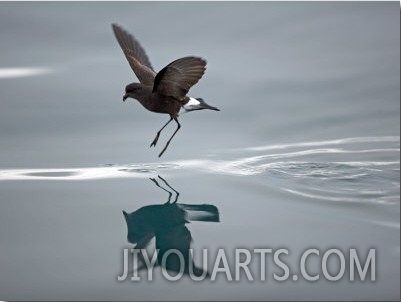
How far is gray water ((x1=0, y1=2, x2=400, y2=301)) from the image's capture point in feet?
14.8

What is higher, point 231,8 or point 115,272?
point 231,8

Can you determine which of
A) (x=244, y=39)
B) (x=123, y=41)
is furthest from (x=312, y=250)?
(x=244, y=39)

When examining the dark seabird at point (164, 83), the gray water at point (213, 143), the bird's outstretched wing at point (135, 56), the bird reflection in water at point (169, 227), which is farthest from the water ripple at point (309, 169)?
the bird's outstretched wing at point (135, 56)

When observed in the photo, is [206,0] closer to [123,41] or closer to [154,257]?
[123,41]

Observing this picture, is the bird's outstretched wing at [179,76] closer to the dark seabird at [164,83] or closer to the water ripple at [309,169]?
the dark seabird at [164,83]

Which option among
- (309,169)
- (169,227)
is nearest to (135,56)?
(309,169)

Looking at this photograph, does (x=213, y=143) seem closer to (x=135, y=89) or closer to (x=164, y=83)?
(x=135, y=89)

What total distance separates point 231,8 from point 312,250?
3629 millimetres

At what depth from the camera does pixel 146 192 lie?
555 cm

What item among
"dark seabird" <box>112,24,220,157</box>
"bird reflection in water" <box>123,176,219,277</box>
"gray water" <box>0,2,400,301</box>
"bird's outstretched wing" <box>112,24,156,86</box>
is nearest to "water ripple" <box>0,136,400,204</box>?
"gray water" <box>0,2,400,301</box>

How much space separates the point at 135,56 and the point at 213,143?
91 cm

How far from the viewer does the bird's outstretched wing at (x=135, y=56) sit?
6.20 meters

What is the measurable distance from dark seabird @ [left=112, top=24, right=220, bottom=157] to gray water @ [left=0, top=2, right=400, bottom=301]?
0.44m

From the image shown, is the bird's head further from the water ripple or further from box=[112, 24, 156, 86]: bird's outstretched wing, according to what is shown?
the water ripple
